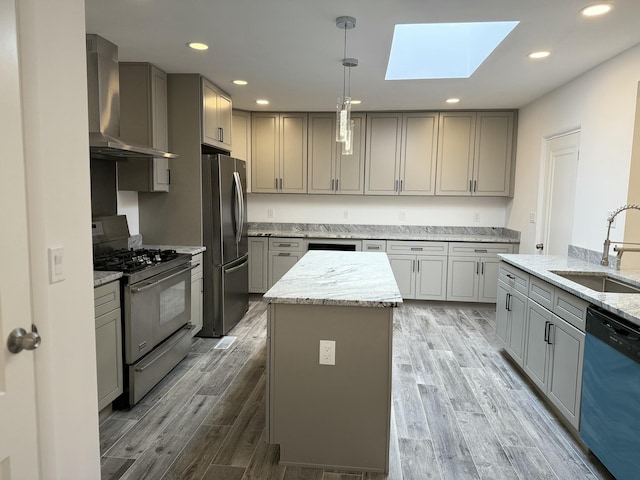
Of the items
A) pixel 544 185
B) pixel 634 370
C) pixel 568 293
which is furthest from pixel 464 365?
pixel 544 185

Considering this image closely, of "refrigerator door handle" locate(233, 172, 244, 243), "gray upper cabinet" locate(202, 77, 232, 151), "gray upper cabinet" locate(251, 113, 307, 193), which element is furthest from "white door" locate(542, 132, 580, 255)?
"gray upper cabinet" locate(202, 77, 232, 151)

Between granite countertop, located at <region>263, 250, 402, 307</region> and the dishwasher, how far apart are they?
1022mm

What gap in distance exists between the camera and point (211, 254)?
153 inches

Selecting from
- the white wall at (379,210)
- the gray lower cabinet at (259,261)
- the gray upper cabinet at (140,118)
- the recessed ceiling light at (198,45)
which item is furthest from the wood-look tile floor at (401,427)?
the recessed ceiling light at (198,45)

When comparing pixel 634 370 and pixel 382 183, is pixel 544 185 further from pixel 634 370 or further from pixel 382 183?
pixel 634 370

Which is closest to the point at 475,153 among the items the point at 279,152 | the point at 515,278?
the point at 515,278

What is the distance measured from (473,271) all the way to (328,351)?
11.5 feet

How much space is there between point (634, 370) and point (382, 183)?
3863 millimetres

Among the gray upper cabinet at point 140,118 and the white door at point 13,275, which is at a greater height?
the gray upper cabinet at point 140,118

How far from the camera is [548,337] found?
2627 mm

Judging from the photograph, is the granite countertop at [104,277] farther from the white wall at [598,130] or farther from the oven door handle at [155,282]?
the white wall at [598,130]

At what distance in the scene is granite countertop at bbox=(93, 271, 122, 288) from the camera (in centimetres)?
230

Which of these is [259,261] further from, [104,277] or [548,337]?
[548,337]

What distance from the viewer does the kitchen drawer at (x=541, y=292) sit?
262cm
